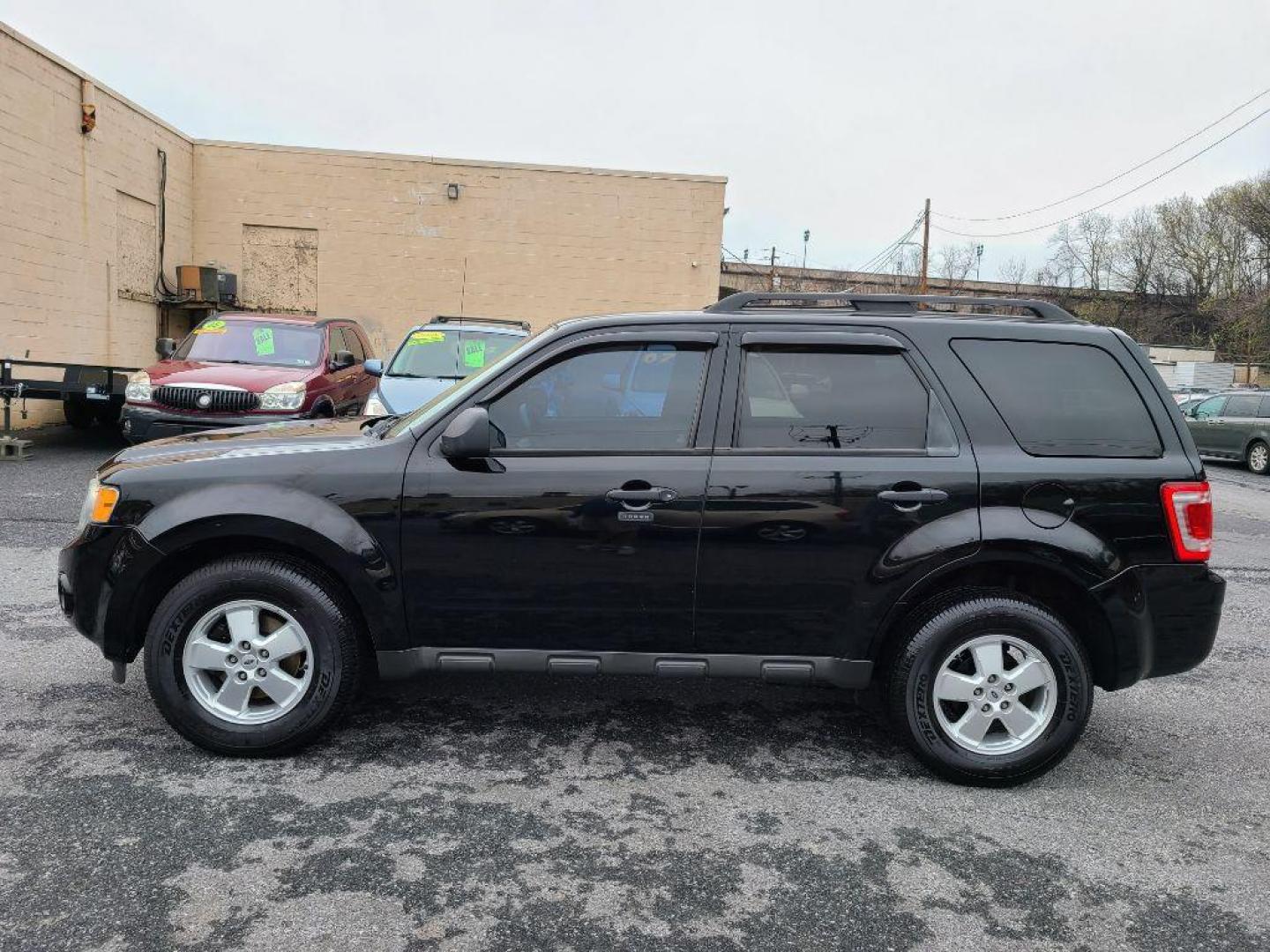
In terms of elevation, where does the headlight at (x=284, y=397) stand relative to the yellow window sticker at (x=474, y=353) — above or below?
below

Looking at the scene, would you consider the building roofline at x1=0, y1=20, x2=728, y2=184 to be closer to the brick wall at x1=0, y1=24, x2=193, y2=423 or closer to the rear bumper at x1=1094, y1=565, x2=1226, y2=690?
the brick wall at x1=0, y1=24, x2=193, y2=423

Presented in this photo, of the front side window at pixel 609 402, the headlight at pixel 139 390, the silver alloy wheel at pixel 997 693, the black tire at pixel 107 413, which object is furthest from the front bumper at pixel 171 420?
the silver alloy wheel at pixel 997 693

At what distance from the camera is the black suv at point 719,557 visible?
11.5 feet

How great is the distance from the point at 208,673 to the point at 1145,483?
145 inches

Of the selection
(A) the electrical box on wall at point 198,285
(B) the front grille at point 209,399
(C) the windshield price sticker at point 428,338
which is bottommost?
(B) the front grille at point 209,399

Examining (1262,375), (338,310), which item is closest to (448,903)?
(338,310)

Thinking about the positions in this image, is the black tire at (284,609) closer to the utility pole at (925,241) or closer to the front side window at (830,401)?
the front side window at (830,401)

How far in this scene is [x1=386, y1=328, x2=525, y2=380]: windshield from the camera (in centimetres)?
970

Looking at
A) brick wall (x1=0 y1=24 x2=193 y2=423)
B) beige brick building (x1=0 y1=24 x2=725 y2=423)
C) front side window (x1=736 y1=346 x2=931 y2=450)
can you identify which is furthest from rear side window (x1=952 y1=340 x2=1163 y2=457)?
beige brick building (x1=0 y1=24 x2=725 y2=423)

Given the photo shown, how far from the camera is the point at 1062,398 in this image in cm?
366

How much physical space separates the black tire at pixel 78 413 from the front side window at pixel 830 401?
1258 cm

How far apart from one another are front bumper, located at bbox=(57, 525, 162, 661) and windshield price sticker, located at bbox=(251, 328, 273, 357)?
7560mm

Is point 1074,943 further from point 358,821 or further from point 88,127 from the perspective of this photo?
point 88,127

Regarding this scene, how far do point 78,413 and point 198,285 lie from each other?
5.17 meters
